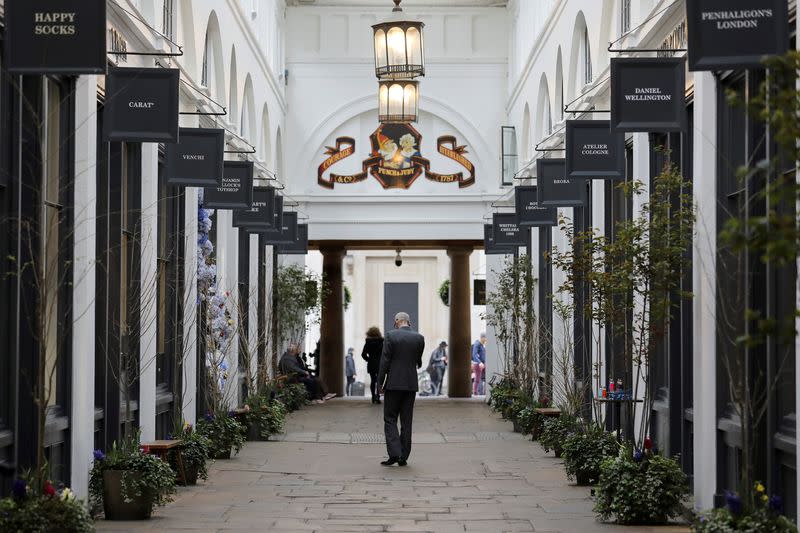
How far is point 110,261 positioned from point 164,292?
229 cm

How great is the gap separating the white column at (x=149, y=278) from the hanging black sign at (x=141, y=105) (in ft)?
8.80

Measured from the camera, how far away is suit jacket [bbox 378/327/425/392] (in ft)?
50.3

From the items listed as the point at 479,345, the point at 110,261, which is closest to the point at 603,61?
the point at 110,261

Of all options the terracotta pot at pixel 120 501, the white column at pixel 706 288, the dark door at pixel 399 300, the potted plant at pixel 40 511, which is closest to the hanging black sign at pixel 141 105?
the terracotta pot at pixel 120 501

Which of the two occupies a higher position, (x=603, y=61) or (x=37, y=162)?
(x=603, y=61)

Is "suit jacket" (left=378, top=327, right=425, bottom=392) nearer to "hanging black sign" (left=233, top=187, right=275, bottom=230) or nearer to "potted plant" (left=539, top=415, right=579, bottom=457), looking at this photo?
"potted plant" (left=539, top=415, right=579, bottom=457)

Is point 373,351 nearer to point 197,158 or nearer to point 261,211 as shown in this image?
point 261,211

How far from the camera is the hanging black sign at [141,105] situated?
11.3 metres

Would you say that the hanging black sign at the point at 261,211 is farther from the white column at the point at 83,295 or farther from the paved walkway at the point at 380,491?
the white column at the point at 83,295

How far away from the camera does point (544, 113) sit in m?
25.0

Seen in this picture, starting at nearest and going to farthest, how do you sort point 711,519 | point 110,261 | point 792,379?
1. point 711,519
2. point 792,379
3. point 110,261

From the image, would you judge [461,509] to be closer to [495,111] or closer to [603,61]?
[603,61]

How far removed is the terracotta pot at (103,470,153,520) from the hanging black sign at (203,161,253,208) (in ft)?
22.0

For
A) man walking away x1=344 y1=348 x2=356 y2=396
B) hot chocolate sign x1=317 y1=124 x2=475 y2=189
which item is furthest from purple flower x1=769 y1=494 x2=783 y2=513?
man walking away x1=344 y1=348 x2=356 y2=396
